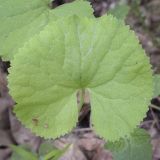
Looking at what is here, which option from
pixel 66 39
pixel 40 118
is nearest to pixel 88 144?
pixel 40 118

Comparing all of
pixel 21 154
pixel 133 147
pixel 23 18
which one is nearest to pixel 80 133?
pixel 21 154

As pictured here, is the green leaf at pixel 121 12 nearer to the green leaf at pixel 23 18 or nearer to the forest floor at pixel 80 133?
the green leaf at pixel 23 18

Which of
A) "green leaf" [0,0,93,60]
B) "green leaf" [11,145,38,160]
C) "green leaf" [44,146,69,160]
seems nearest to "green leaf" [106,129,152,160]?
"green leaf" [44,146,69,160]

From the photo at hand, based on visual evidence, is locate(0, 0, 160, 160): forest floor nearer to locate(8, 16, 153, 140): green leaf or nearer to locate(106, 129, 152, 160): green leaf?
locate(106, 129, 152, 160): green leaf

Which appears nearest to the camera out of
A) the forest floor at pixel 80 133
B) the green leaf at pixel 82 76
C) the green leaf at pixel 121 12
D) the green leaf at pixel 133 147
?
the green leaf at pixel 82 76

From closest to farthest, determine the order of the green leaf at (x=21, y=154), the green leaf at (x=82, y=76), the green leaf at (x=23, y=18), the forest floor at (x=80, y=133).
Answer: the green leaf at (x=82, y=76)
the green leaf at (x=23, y=18)
the green leaf at (x=21, y=154)
the forest floor at (x=80, y=133)

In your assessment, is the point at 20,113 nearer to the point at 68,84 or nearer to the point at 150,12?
the point at 68,84

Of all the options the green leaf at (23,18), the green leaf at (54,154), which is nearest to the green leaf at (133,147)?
the green leaf at (54,154)

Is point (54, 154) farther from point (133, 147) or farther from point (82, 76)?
point (82, 76)
